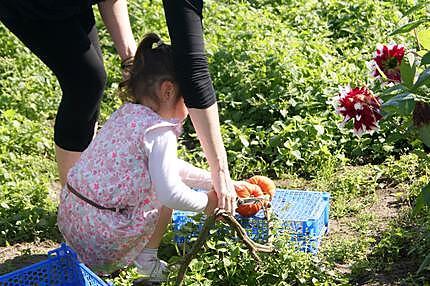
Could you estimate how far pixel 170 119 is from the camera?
3.61 meters

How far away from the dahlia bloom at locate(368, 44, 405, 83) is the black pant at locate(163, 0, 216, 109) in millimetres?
690

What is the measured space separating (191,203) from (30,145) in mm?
1746

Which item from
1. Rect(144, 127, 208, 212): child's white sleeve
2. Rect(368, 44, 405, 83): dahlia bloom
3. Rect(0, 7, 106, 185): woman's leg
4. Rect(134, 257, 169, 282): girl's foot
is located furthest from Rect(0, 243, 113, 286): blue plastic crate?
Rect(368, 44, 405, 83): dahlia bloom

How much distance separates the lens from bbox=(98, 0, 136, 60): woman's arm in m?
4.02

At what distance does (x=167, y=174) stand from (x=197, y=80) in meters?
0.40

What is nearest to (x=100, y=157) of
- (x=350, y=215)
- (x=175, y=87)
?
(x=175, y=87)

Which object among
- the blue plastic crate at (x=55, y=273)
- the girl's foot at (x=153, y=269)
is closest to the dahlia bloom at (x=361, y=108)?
the girl's foot at (x=153, y=269)

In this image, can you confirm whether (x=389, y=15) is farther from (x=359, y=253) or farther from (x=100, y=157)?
(x=100, y=157)

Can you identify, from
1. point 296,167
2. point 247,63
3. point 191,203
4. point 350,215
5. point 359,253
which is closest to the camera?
point 191,203

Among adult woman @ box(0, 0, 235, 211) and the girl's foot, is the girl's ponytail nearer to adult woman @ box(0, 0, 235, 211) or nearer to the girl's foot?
adult woman @ box(0, 0, 235, 211)

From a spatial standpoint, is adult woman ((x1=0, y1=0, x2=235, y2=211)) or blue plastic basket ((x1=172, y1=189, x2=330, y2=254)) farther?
blue plastic basket ((x1=172, y1=189, x2=330, y2=254))

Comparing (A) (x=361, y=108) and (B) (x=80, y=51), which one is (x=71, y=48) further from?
(A) (x=361, y=108)

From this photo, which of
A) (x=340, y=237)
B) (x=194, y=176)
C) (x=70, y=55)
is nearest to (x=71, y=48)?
(x=70, y=55)

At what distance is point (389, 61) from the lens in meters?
3.56
